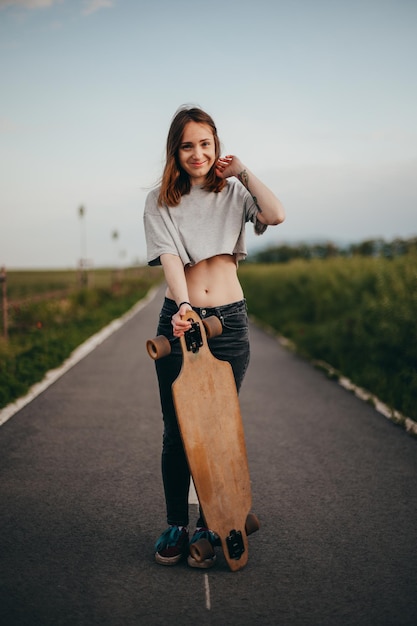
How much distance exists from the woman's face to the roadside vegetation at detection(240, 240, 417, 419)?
4337 millimetres

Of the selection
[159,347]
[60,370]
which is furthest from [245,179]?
[60,370]

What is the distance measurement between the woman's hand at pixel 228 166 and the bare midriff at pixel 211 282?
0.43 metres

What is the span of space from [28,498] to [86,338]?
9534 mm

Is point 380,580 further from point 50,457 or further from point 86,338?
point 86,338

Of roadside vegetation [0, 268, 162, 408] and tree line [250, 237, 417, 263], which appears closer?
roadside vegetation [0, 268, 162, 408]

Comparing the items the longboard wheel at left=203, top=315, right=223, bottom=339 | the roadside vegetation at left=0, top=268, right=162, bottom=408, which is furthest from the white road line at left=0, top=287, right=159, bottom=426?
the longboard wheel at left=203, top=315, right=223, bottom=339

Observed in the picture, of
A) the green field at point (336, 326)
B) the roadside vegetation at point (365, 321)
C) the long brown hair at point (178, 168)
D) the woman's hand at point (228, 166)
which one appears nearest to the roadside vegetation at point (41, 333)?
the green field at point (336, 326)

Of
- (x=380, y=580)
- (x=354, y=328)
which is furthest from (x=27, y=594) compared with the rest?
(x=354, y=328)

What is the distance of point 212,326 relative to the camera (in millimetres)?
3387

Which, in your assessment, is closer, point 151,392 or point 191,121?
point 191,121

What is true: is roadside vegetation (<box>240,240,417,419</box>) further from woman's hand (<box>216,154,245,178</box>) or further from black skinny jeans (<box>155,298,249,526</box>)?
woman's hand (<box>216,154,245,178</box>)

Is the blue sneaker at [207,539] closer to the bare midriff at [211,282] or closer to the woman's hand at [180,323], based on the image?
the woman's hand at [180,323]

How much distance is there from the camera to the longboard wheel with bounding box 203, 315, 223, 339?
3.38 metres

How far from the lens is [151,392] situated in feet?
27.7
